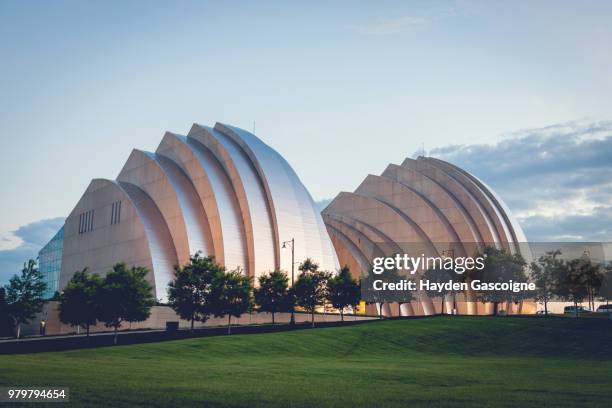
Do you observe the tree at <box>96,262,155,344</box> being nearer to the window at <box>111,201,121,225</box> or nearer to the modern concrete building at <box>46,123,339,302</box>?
the modern concrete building at <box>46,123,339,302</box>

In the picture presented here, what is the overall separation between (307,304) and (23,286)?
984 inches

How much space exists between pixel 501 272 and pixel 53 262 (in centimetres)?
6506

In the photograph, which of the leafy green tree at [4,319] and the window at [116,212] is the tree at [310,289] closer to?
the leafy green tree at [4,319]

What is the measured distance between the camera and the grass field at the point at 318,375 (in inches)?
640

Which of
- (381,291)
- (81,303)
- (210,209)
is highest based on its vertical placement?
(210,209)

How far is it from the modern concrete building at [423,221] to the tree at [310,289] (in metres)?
27.9

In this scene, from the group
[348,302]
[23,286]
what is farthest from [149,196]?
[348,302]

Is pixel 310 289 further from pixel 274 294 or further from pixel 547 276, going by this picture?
pixel 547 276

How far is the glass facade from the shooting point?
309ft

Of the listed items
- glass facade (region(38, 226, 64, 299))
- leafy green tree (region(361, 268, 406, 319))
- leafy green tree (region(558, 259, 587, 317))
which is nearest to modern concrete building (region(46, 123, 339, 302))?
leafy green tree (region(361, 268, 406, 319))

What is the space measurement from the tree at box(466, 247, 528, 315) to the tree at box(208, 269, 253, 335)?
32.3m

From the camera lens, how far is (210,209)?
69.5 m

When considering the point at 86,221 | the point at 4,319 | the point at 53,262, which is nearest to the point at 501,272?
the point at 4,319

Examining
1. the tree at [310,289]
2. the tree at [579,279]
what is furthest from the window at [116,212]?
the tree at [579,279]
